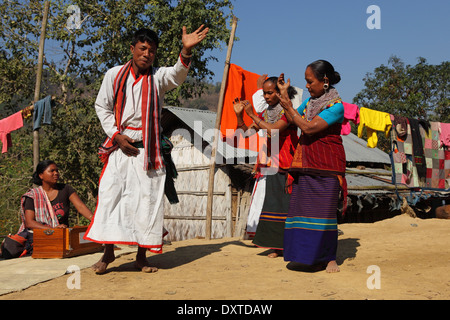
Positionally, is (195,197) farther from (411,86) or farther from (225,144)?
(411,86)

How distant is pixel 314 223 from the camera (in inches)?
146

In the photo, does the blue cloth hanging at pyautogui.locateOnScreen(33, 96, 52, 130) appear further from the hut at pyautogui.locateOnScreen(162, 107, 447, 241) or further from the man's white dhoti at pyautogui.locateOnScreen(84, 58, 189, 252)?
the man's white dhoti at pyautogui.locateOnScreen(84, 58, 189, 252)

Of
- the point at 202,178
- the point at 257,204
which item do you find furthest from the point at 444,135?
the point at 257,204

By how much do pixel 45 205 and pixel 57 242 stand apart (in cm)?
67

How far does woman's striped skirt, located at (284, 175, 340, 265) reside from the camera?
3684mm

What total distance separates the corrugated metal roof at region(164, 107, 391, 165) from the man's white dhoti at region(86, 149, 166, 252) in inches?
318

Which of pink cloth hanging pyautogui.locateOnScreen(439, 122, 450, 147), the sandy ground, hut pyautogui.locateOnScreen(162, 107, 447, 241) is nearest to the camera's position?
the sandy ground

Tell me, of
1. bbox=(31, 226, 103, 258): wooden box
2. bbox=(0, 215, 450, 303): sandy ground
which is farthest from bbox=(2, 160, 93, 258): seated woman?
bbox=(0, 215, 450, 303): sandy ground

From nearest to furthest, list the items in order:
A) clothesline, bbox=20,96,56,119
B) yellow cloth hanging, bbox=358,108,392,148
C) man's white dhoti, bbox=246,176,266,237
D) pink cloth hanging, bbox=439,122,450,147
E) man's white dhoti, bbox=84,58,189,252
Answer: man's white dhoti, bbox=84,58,189,252
man's white dhoti, bbox=246,176,266,237
clothesline, bbox=20,96,56,119
yellow cloth hanging, bbox=358,108,392,148
pink cloth hanging, bbox=439,122,450,147

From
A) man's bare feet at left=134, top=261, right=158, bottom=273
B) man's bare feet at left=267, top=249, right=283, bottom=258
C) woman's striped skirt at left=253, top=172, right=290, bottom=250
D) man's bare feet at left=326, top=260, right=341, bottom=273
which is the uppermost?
woman's striped skirt at left=253, top=172, right=290, bottom=250

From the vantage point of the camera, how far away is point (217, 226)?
1292 centimetres
